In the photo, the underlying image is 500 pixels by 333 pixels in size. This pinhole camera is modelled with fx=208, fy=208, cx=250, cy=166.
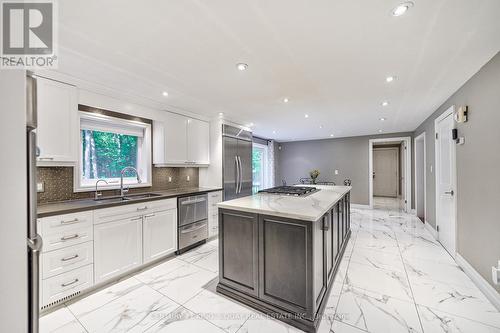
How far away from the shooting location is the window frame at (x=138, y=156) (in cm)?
253

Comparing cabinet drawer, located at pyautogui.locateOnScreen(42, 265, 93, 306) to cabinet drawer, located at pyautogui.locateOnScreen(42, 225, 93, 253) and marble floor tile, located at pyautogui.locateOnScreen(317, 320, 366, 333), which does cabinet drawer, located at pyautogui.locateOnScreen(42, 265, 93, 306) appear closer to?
cabinet drawer, located at pyautogui.locateOnScreen(42, 225, 93, 253)

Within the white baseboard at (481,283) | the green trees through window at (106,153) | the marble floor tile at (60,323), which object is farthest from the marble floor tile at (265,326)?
the green trees through window at (106,153)

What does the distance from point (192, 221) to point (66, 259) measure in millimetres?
1574

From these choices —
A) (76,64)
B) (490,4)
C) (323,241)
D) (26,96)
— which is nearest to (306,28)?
(490,4)

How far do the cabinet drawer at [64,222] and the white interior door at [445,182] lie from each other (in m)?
4.45

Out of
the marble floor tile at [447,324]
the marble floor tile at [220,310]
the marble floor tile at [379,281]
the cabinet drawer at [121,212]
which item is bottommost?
the marble floor tile at [220,310]

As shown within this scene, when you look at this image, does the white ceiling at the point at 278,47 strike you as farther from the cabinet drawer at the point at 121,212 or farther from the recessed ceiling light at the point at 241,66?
the cabinet drawer at the point at 121,212

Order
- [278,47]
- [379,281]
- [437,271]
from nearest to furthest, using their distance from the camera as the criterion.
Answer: [278,47] < [379,281] < [437,271]

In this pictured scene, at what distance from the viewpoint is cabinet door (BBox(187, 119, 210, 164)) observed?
3750 mm

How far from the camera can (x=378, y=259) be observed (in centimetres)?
290

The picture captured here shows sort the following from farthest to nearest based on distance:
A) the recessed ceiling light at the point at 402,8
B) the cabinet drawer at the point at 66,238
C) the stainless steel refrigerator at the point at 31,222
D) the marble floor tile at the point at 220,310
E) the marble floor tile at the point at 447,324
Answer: the cabinet drawer at the point at 66,238 < the marble floor tile at the point at 220,310 < the marble floor tile at the point at 447,324 < the recessed ceiling light at the point at 402,8 < the stainless steel refrigerator at the point at 31,222

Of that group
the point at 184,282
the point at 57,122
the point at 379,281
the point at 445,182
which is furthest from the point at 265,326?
the point at 445,182

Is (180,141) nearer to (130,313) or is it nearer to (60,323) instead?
(130,313)

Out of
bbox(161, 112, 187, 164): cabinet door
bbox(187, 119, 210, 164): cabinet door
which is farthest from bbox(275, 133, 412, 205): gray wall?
bbox(161, 112, 187, 164): cabinet door
